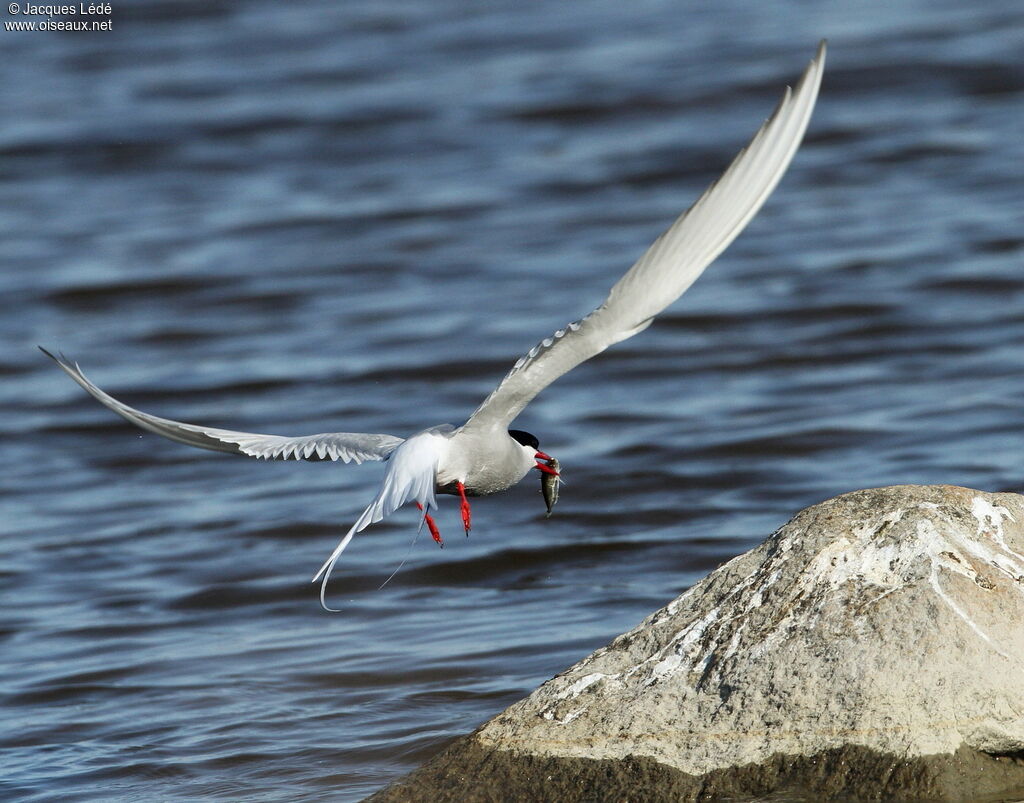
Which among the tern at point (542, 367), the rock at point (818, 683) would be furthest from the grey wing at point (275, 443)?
the rock at point (818, 683)

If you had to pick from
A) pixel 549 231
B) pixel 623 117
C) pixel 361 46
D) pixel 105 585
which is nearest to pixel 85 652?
pixel 105 585

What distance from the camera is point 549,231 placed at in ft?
46.8

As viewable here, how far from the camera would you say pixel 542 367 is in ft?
15.5

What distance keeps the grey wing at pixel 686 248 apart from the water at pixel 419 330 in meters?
1.81

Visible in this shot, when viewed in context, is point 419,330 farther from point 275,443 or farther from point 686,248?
point 686,248

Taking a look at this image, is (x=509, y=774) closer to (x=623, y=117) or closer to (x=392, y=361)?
(x=392, y=361)

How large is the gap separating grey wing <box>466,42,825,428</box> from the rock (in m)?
0.77

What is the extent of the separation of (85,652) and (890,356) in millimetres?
6009

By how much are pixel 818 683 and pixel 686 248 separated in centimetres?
125

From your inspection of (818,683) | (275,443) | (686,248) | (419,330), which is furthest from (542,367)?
(419,330)

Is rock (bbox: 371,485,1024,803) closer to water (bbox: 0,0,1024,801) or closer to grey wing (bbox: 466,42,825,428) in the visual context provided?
grey wing (bbox: 466,42,825,428)

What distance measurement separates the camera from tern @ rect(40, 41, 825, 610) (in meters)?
4.33

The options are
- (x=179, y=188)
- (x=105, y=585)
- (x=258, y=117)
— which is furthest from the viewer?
(x=258, y=117)

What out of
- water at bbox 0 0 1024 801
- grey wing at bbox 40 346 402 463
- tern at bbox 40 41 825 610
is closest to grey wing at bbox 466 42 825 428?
tern at bbox 40 41 825 610
